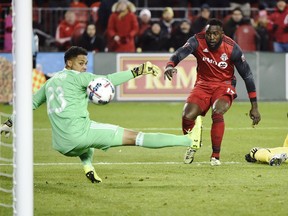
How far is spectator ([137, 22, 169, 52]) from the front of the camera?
22.6 meters

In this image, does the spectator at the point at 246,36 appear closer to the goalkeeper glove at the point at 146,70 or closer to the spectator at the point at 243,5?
the spectator at the point at 243,5

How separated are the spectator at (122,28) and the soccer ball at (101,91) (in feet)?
42.5

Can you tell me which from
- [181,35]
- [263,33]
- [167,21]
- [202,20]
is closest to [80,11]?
[167,21]

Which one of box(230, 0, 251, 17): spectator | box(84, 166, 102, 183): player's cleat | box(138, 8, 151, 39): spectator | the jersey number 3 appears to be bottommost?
box(84, 166, 102, 183): player's cleat

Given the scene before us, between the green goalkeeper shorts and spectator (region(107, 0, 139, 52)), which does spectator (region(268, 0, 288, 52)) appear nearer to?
spectator (region(107, 0, 139, 52))

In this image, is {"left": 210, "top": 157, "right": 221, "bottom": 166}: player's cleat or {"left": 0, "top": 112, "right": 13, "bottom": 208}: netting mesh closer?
{"left": 0, "top": 112, "right": 13, "bottom": 208}: netting mesh

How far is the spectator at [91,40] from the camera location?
22.3 meters

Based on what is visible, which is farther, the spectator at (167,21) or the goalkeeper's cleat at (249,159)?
the spectator at (167,21)

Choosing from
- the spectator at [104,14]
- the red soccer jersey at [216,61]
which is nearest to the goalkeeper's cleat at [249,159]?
the red soccer jersey at [216,61]

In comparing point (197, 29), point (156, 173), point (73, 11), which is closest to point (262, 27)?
point (197, 29)

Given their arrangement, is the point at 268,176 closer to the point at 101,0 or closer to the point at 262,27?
the point at 262,27

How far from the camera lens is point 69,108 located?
9.66m

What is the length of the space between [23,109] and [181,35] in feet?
49.4

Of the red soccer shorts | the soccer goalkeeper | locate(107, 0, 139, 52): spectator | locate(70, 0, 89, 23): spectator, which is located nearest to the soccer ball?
the soccer goalkeeper
